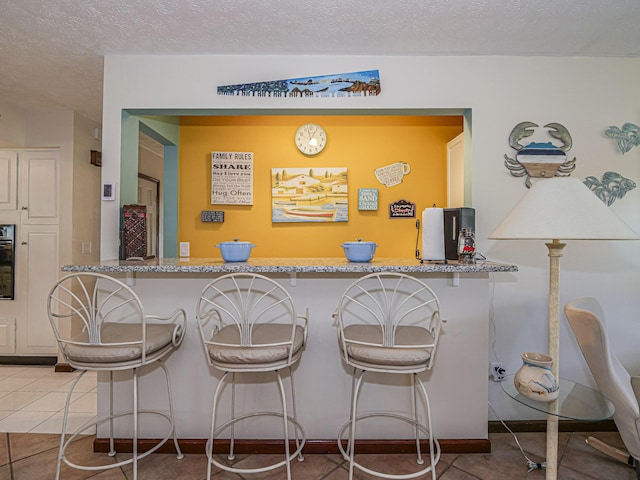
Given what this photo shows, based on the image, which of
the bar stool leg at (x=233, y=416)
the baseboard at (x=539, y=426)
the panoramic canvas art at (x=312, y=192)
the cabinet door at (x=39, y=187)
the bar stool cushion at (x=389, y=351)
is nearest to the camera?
the bar stool cushion at (x=389, y=351)

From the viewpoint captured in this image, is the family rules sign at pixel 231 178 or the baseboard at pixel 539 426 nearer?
the baseboard at pixel 539 426

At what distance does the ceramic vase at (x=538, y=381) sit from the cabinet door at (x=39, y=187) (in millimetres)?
4053

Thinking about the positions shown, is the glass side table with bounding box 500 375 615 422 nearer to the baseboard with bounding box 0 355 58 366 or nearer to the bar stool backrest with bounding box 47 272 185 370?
the bar stool backrest with bounding box 47 272 185 370

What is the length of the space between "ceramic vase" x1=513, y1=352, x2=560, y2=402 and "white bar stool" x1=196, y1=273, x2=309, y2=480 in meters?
0.99

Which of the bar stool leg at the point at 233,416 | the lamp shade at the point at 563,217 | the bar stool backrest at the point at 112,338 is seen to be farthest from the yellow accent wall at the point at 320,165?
the lamp shade at the point at 563,217

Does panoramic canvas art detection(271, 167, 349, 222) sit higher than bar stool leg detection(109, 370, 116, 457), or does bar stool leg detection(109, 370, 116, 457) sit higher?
panoramic canvas art detection(271, 167, 349, 222)

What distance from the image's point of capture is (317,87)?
8.00ft

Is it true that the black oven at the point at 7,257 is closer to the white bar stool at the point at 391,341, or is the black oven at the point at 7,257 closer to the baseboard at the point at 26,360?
the baseboard at the point at 26,360

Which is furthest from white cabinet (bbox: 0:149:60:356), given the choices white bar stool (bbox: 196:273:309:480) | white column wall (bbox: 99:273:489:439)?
white bar stool (bbox: 196:273:309:480)

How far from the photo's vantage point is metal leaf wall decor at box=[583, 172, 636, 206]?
8.05 feet

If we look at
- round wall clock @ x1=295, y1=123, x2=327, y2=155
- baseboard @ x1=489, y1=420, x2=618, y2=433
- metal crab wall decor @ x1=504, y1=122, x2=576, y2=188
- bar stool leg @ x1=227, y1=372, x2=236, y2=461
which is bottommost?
baseboard @ x1=489, y1=420, x2=618, y2=433

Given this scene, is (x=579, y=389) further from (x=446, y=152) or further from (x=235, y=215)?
(x=235, y=215)

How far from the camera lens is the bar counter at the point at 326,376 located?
215cm

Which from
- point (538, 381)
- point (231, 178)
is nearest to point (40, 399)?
point (231, 178)
